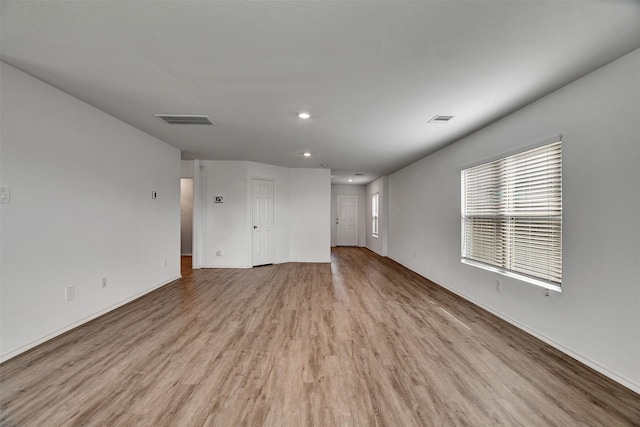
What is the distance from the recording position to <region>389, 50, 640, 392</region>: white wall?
185 cm

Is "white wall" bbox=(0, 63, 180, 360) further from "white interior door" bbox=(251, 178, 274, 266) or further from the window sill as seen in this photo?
the window sill

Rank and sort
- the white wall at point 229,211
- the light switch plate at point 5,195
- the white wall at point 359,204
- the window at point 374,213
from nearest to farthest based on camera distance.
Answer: the light switch plate at point 5,195, the white wall at point 229,211, the window at point 374,213, the white wall at point 359,204

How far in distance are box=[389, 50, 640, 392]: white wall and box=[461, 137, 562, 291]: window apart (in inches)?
5.0

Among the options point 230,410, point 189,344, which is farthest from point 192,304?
point 230,410

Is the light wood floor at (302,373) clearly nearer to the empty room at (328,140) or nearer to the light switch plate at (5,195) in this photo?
the empty room at (328,140)

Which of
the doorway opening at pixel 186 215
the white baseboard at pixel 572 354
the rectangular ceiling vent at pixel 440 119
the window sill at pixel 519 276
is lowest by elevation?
the white baseboard at pixel 572 354

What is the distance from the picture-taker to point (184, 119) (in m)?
3.23

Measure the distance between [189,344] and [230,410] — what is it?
1.05 meters

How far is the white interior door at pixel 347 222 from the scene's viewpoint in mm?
9953

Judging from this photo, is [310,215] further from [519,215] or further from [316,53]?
[316,53]

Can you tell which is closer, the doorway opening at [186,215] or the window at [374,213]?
the doorway opening at [186,215]

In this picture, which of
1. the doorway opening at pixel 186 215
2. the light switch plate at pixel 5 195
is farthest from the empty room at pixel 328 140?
the doorway opening at pixel 186 215

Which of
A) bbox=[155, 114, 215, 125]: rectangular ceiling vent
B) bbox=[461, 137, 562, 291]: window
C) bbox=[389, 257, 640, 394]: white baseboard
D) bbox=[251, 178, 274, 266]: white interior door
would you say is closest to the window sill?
bbox=[461, 137, 562, 291]: window

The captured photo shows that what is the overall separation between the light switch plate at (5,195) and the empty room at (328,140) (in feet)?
0.03
